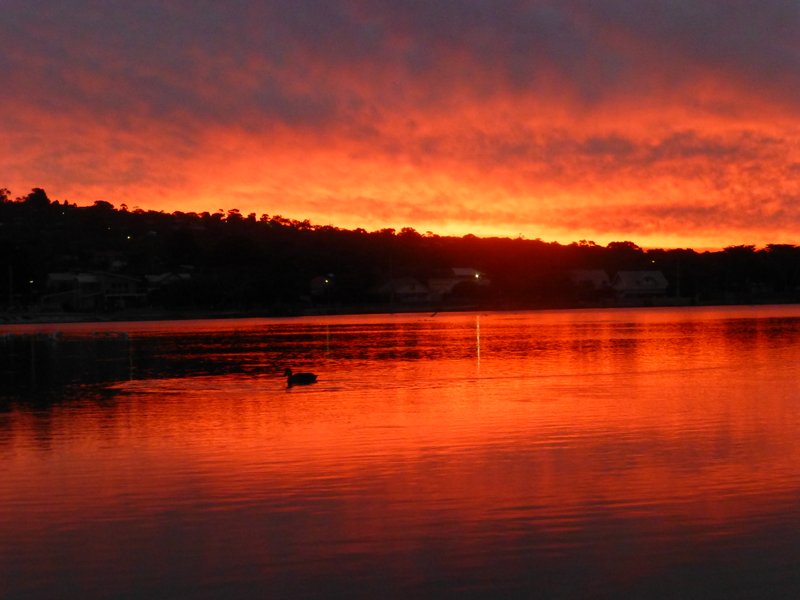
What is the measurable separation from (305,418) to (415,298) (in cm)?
11659

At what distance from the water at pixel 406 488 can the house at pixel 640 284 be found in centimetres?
12320

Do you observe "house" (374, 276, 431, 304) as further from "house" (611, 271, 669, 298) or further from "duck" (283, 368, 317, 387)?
"duck" (283, 368, 317, 387)

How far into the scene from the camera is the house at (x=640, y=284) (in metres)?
150

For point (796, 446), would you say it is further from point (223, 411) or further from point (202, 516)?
point (223, 411)

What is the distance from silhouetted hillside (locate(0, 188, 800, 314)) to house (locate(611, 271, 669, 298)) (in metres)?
0.21

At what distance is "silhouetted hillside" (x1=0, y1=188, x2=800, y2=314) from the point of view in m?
116

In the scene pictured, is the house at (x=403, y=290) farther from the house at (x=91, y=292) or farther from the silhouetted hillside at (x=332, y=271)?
the house at (x=91, y=292)

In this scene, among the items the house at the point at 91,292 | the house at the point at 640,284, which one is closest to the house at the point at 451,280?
the house at the point at 640,284

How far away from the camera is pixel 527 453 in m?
16.3

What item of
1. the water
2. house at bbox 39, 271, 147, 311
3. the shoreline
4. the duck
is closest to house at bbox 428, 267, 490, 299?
the shoreline

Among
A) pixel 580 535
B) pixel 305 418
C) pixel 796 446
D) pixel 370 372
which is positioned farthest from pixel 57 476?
pixel 370 372

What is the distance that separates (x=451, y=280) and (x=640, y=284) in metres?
30.9

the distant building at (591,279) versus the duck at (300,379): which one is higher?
the distant building at (591,279)

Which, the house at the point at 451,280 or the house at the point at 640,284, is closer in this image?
the house at the point at 451,280
